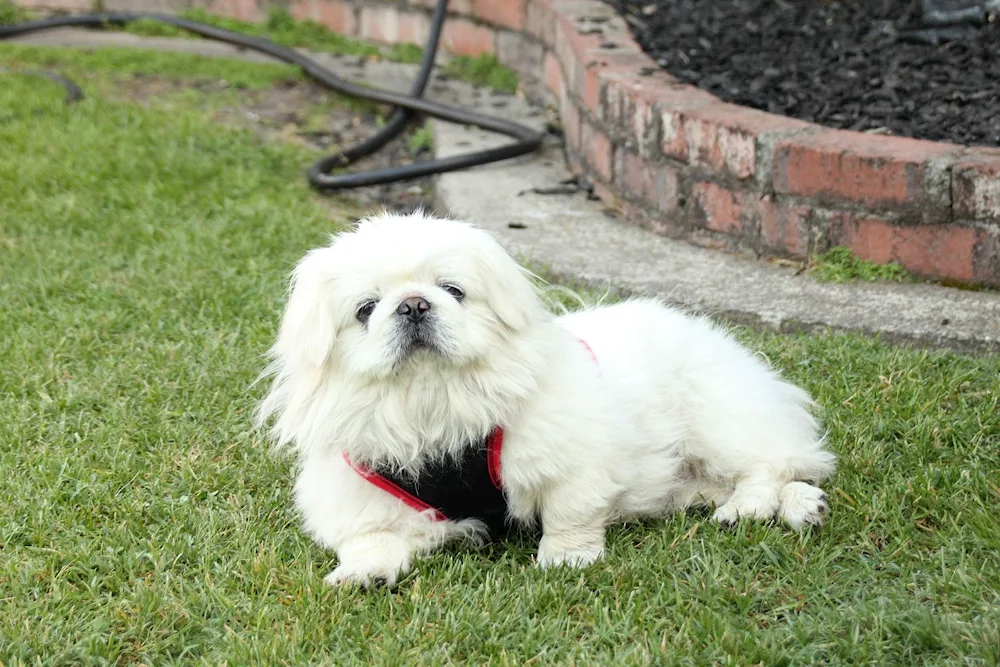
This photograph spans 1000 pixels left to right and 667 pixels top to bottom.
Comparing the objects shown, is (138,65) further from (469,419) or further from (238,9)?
(469,419)

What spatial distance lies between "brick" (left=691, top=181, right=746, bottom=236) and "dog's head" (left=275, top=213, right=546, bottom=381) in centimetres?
202

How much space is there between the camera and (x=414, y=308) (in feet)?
8.49

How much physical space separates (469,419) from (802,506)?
84cm

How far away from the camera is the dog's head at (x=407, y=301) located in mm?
2613

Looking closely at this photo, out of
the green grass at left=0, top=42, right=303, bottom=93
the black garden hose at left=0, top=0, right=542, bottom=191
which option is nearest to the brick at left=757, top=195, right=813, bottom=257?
the black garden hose at left=0, top=0, right=542, bottom=191

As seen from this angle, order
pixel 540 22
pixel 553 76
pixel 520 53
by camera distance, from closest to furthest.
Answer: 1. pixel 553 76
2. pixel 540 22
3. pixel 520 53

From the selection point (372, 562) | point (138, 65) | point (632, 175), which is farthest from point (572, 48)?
point (372, 562)

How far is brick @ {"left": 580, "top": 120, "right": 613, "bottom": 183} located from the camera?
5.25 meters

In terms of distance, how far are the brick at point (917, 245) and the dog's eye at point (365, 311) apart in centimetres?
219

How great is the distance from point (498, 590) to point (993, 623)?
1.03 metres

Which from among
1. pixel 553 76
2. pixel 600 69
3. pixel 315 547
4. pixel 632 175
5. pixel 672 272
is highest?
pixel 600 69

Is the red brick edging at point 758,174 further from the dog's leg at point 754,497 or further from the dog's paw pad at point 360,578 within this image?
the dog's paw pad at point 360,578

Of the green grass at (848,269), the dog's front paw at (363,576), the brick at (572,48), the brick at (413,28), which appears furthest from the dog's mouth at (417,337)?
the brick at (413,28)

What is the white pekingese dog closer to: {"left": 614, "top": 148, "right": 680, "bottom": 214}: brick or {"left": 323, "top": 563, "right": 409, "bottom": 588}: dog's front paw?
{"left": 323, "top": 563, "right": 409, "bottom": 588}: dog's front paw
